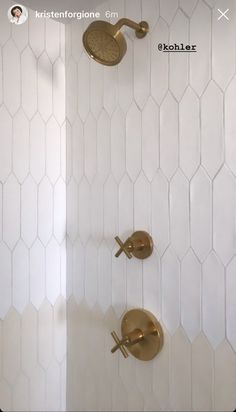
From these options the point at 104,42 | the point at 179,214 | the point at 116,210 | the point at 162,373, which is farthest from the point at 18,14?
the point at 162,373

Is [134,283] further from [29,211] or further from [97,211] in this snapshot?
[29,211]

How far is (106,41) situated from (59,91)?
1.33ft

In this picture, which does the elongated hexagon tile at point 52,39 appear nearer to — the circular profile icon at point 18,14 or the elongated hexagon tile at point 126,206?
the circular profile icon at point 18,14

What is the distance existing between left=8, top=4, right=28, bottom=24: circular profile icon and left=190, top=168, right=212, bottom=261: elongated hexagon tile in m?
0.82

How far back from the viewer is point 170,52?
108cm

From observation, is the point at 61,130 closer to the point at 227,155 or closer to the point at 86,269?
the point at 86,269

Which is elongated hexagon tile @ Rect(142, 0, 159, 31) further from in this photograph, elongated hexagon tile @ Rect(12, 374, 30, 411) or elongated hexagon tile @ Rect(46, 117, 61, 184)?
elongated hexagon tile @ Rect(12, 374, 30, 411)

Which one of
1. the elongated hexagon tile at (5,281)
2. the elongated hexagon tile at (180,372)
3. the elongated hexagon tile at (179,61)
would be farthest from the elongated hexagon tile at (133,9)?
the elongated hexagon tile at (180,372)

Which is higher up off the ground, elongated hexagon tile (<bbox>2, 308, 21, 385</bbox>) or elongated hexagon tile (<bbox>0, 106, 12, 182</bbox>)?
elongated hexagon tile (<bbox>0, 106, 12, 182</bbox>)

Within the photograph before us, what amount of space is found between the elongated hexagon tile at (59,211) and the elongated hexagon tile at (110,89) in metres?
0.34

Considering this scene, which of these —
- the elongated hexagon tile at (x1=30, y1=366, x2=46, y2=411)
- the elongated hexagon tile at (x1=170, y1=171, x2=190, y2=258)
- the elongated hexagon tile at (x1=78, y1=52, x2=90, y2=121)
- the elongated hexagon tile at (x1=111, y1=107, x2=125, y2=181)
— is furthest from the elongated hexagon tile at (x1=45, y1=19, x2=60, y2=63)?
the elongated hexagon tile at (x1=30, y1=366, x2=46, y2=411)

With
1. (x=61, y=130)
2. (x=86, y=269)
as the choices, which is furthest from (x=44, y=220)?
(x=61, y=130)

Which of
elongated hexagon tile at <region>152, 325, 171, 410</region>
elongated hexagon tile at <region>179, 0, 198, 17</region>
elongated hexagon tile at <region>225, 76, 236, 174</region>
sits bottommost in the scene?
elongated hexagon tile at <region>152, 325, 171, 410</region>

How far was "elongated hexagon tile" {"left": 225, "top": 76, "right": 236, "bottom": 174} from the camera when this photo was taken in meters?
0.94
